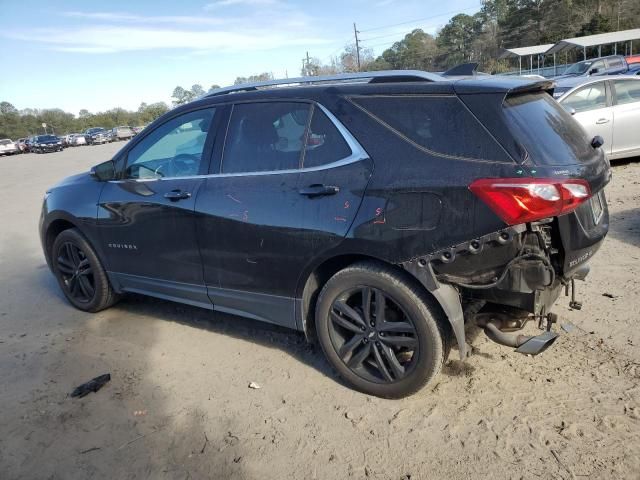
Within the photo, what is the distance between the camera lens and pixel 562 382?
3.01 metres

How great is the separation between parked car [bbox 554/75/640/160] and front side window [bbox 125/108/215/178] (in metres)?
6.97

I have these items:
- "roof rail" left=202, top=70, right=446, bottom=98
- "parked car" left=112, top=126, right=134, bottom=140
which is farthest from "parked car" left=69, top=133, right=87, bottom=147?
"roof rail" left=202, top=70, right=446, bottom=98

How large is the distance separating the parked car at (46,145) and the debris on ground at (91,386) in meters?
45.6

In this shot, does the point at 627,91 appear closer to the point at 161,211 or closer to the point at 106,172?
the point at 161,211

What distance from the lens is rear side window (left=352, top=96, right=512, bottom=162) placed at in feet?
8.41

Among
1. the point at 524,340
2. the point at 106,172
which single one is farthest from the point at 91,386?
the point at 524,340

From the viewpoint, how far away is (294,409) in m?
3.02

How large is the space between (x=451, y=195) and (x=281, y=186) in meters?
1.09

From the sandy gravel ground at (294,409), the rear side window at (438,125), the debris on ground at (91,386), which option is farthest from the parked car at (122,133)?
the rear side window at (438,125)

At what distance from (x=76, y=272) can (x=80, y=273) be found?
0.06 meters

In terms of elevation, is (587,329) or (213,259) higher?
(213,259)

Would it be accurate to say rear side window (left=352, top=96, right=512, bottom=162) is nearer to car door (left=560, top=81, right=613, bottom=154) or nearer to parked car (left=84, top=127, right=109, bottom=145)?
car door (left=560, top=81, right=613, bottom=154)

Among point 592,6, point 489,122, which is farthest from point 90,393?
point 592,6

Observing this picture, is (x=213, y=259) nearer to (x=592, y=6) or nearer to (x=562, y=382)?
(x=562, y=382)
